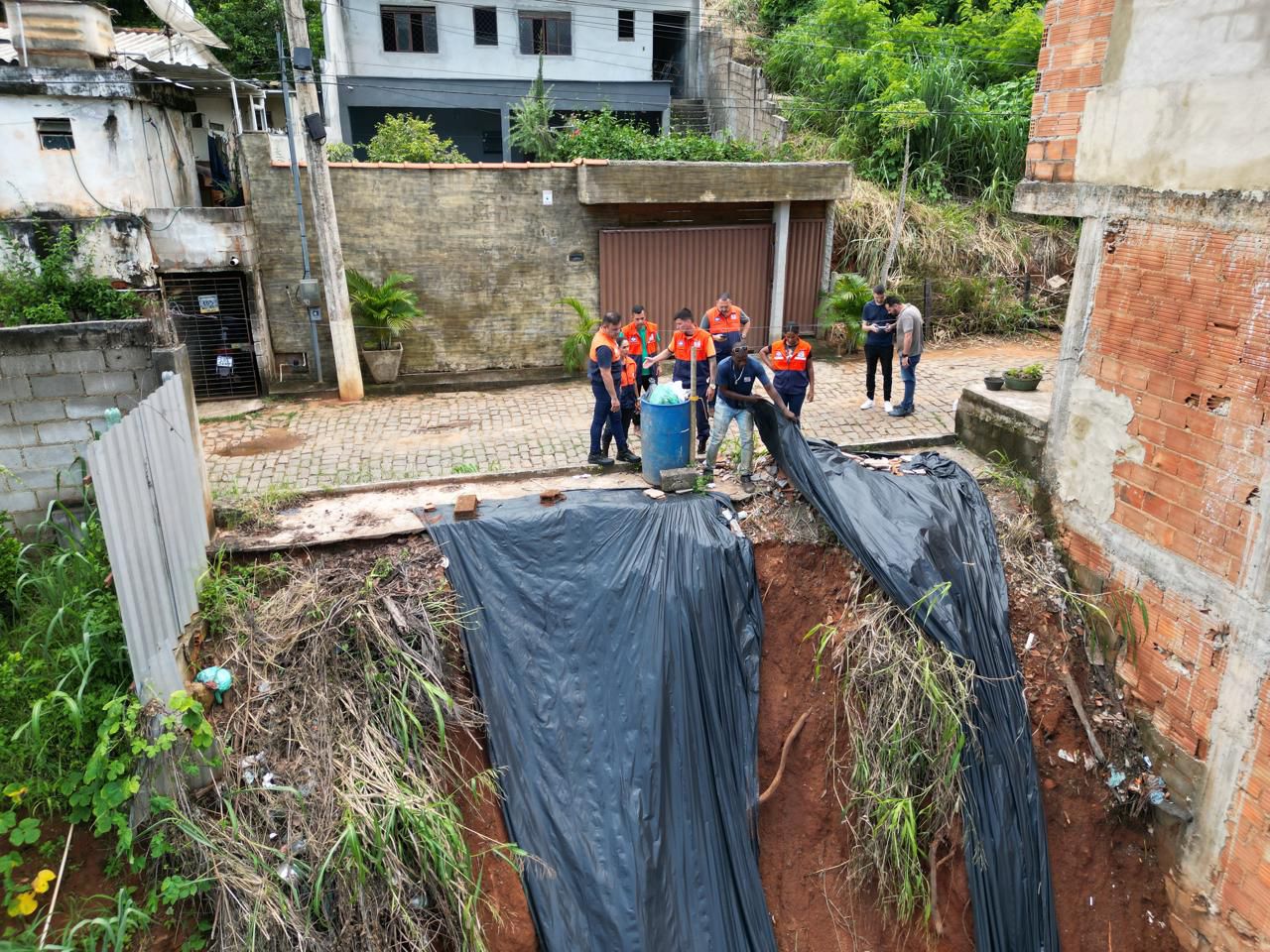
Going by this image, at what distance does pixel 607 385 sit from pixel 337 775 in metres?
3.94

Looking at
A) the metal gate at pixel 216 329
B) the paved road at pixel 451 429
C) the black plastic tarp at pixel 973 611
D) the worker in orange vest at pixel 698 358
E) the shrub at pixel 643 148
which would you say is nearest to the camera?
the black plastic tarp at pixel 973 611

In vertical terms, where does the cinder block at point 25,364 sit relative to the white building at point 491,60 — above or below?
below

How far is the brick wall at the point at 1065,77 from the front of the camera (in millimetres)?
5910

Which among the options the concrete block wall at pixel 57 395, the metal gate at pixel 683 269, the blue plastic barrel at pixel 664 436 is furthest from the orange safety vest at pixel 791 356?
the concrete block wall at pixel 57 395

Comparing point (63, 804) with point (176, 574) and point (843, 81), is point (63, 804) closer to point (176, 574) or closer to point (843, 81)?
point (176, 574)

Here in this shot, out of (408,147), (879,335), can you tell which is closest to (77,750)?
(879,335)

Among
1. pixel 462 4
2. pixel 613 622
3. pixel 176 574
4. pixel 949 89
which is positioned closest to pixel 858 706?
pixel 613 622

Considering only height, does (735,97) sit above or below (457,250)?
above

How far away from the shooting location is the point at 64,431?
Answer: 21.9ft

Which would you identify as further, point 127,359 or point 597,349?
point 597,349

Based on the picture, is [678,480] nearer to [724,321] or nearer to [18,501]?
[724,321]

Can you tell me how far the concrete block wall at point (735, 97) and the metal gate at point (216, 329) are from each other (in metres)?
9.57

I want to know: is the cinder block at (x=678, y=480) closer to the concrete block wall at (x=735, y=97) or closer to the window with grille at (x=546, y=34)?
the concrete block wall at (x=735, y=97)

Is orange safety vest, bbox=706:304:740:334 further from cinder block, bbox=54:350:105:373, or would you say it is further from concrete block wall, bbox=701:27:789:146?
concrete block wall, bbox=701:27:789:146
